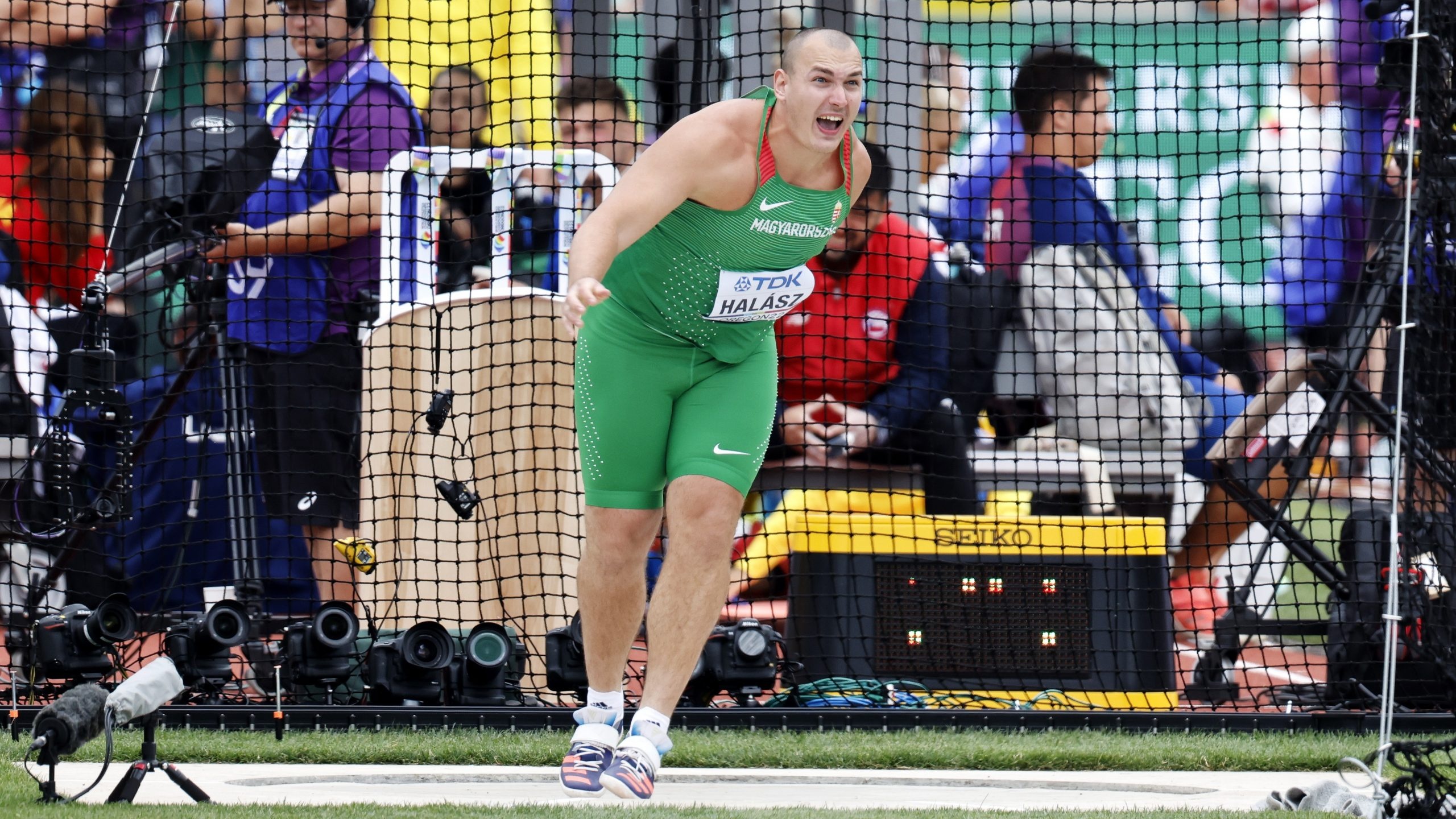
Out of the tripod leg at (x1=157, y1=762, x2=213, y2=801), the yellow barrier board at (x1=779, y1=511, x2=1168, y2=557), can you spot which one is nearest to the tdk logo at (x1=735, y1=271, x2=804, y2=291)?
the tripod leg at (x1=157, y1=762, x2=213, y2=801)

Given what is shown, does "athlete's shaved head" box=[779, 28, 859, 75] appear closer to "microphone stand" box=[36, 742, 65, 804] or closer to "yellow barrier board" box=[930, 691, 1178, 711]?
"microphone stand" box=[36, 742, 65, 804]

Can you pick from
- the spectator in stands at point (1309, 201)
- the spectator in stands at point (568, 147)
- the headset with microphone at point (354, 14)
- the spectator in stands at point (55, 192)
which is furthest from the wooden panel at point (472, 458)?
the spectator in stands at point (1309, 201)

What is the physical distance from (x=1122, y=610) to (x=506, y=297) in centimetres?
250

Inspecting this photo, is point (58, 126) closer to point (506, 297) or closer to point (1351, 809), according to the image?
point (506, 297)

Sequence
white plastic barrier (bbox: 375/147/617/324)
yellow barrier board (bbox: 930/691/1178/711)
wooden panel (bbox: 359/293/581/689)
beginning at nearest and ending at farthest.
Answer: yellow barrier board (bbox: 930/691/1178/711) < wooden panel (bbox: 359/293/581/689) < white plastic barrier (bbox: 375/147/617/324)

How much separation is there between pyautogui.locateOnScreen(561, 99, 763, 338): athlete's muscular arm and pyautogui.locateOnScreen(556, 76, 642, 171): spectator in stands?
110 inches

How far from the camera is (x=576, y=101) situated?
20.2 ft

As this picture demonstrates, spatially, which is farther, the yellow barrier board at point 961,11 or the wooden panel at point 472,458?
the yellow barrier board at point 961,11

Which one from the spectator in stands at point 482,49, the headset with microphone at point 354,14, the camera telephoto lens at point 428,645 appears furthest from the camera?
the spectator in stands at point 482,49

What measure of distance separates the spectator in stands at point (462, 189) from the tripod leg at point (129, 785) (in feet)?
11.2

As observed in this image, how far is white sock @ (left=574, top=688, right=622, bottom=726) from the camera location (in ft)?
11.4

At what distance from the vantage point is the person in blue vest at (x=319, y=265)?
19.8 feet

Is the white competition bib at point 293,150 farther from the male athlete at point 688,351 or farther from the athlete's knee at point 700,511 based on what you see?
the athlete's knee at point 700,511

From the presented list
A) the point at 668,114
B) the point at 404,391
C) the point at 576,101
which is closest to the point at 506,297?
the point at 404,391
